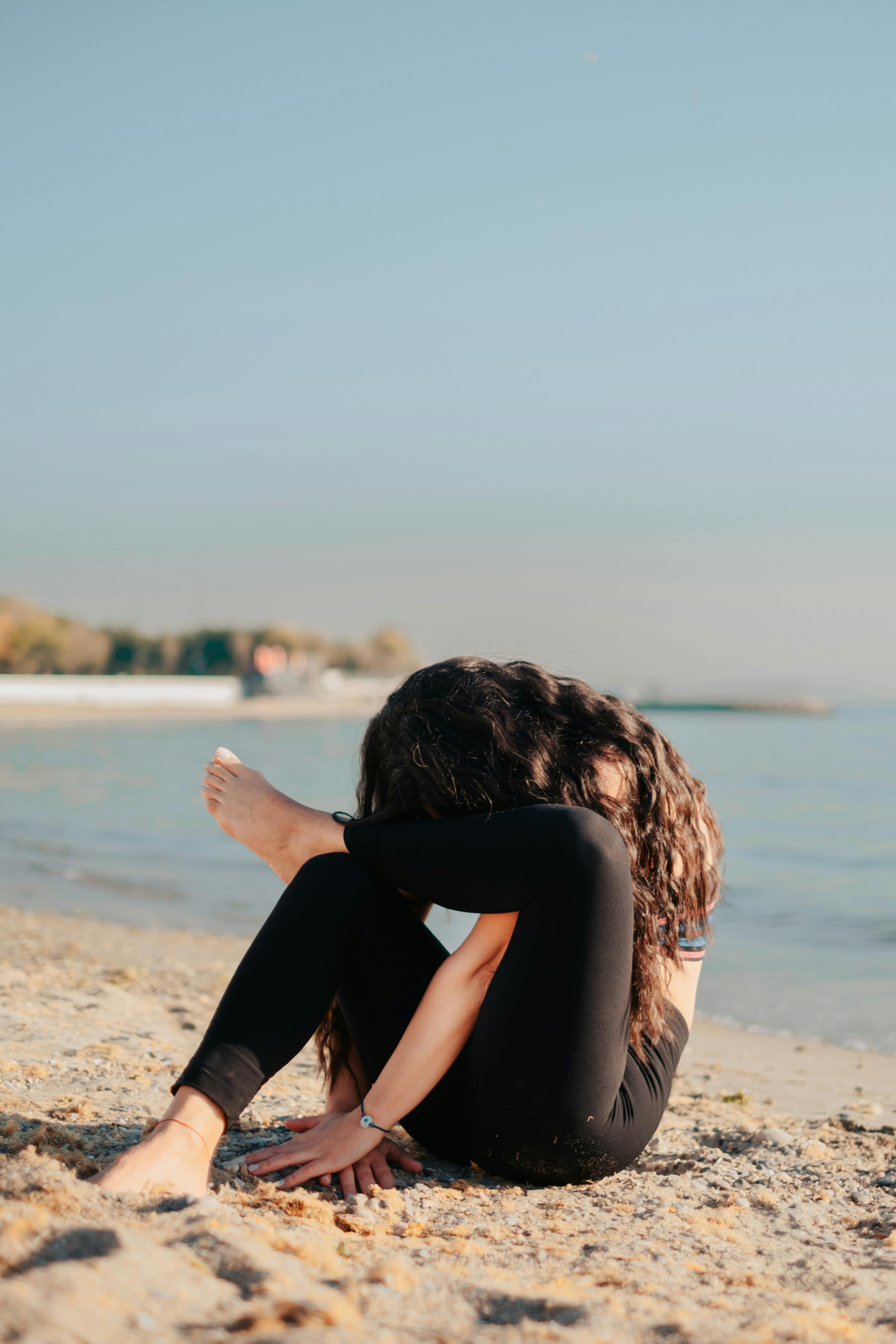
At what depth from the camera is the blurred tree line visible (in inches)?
2249

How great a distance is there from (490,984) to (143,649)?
6772cm

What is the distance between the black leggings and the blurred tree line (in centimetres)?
5899

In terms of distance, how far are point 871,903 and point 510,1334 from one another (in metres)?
6.66

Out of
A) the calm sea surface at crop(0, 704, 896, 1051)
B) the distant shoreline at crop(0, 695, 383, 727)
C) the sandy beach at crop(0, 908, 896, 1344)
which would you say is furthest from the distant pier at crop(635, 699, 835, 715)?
the sandy beach at crop(0, 908, 896, 1344)

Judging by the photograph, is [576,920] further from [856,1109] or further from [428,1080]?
[856,1109]

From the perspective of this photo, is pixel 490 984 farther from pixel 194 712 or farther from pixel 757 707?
pixel 757 707

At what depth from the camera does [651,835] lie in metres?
1.94

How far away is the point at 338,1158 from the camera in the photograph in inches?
72.5

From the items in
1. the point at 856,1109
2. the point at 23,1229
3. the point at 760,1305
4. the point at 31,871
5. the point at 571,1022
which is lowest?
the point at 31,871

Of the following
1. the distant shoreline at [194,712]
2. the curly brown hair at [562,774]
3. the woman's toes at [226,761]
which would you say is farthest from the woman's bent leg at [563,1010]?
the distant shoreline at [194,712]

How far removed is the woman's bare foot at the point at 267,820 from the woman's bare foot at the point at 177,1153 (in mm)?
461

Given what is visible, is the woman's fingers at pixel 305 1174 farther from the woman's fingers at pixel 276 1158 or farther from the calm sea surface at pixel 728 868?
the calm sea surface at pixel 728 868

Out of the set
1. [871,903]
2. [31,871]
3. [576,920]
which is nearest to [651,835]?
[576,920]

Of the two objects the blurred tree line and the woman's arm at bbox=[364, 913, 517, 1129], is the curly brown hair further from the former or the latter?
the blurred tree line
